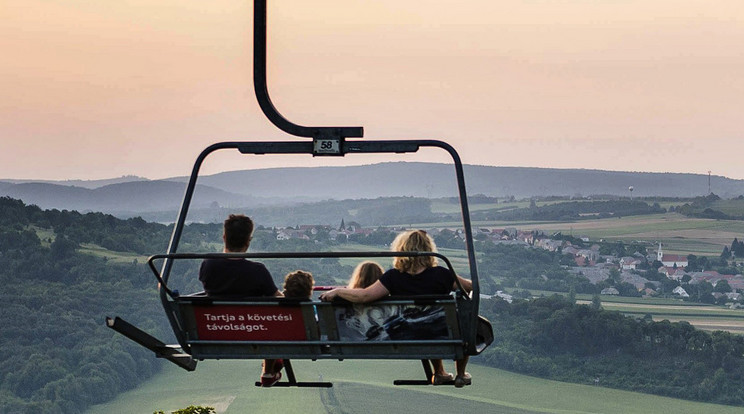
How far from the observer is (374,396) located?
134250 millimetres

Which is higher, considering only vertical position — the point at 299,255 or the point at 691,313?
the point at 299,255

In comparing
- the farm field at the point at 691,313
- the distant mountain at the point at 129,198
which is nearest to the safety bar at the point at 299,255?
the farm field at the point at 691,313

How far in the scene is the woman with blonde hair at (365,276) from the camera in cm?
835

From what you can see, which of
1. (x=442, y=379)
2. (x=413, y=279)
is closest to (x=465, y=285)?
(x=413, y=279)

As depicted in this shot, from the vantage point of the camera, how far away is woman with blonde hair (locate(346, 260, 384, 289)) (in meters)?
8.35

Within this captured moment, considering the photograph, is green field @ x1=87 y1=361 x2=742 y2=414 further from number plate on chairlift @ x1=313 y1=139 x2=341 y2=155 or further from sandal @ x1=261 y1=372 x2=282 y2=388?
number plate on chairlift @ x1=313 y1=139 x2=341 y2=155

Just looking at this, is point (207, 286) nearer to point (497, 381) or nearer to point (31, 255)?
point (497, 381)

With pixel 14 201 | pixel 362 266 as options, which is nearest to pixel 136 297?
pixel 14 201

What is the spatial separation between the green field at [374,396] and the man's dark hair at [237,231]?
119155 mm

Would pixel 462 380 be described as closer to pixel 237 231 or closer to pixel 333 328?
pixel 333 328

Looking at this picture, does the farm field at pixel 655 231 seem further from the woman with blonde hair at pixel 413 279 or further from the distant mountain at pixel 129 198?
the woman with blonde hair at pixel 413 279

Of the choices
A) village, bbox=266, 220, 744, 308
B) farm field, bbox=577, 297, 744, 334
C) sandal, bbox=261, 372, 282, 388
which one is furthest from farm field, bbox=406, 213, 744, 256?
sandal, bbox=261, 372, 282, 388

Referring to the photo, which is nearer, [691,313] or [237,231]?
[237,231]

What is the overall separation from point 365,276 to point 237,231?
1.02 metres
